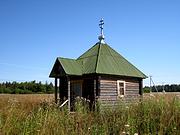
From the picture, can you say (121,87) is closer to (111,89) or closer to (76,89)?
(111,89)

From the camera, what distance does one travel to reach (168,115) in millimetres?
7398

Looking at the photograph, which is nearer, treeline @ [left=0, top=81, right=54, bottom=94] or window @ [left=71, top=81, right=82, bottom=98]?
window @ [left=71, top=81, right=82, bottom=98]

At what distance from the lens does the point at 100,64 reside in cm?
2091

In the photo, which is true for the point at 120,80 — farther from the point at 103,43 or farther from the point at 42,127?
the point at 42,127

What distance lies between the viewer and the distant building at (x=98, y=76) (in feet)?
65.8

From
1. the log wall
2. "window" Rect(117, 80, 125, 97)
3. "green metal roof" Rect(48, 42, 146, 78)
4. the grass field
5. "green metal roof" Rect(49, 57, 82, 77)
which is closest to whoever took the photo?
the grass field

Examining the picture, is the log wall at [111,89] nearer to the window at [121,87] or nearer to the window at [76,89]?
the window at [121,87]

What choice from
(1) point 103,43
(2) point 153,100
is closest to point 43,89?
(1) point 103,43

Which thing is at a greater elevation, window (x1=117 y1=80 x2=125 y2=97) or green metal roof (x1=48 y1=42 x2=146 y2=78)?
green metal roof (x1=48 y1=42 x2=146 y2=78)

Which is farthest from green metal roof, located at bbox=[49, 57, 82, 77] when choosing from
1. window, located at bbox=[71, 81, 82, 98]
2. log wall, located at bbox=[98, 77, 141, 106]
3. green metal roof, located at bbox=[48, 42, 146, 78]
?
log wall, located at bbox=[98, 77, 141, 106]

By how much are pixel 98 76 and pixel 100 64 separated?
1301mm

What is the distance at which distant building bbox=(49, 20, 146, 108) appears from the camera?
2006 centimetres

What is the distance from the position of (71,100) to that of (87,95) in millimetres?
1635

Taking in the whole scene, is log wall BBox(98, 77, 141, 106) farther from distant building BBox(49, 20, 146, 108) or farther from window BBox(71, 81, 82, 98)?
window BBox(71, 81, 82, 98)
